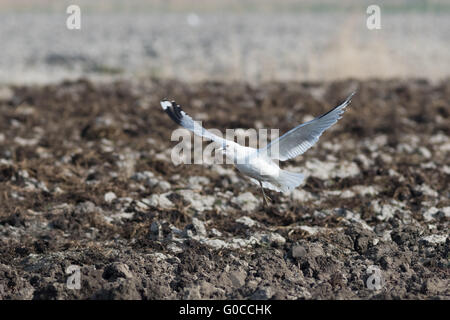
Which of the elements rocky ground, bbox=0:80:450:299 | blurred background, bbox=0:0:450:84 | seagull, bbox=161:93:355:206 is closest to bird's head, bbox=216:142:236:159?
seagull, bbox=161:93:355:206

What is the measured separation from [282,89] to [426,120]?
3.42m

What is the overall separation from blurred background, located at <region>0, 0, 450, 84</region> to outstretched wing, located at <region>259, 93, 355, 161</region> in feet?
28.5

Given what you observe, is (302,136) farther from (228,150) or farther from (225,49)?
(225,49)

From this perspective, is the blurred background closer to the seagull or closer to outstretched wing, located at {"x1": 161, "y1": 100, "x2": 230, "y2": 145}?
outstretched wing, located at {"x1": 161, "y1": 100, "x2": 230, "y2": 145}

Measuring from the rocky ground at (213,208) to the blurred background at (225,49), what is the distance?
3.94m

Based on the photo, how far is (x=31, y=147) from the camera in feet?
28.2

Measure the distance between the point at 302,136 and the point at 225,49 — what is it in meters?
13.8

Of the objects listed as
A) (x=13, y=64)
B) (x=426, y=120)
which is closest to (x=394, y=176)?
(x=426, y=120)

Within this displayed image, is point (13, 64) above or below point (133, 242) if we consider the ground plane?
above

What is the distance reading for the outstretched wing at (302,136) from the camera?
5.28 metres

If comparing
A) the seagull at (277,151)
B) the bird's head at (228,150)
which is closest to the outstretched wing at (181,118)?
the seagull at (277,151)

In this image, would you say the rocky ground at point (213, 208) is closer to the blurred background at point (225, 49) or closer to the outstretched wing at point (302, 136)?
the outstretched wing at point (302, 136)

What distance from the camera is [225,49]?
1897 centimetres
